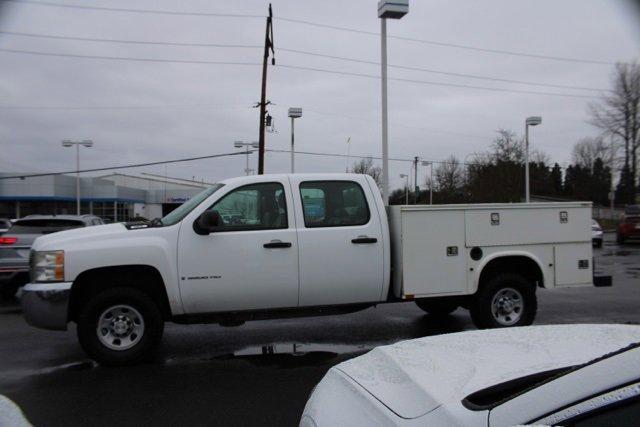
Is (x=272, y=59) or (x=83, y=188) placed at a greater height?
(x=272, y=59)

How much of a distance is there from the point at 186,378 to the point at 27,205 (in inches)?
1883

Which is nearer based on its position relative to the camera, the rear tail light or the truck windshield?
the truck windshield

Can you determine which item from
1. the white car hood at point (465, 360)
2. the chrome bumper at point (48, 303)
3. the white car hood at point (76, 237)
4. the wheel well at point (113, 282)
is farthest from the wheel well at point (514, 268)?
the chrome bumper at point (48, 303)

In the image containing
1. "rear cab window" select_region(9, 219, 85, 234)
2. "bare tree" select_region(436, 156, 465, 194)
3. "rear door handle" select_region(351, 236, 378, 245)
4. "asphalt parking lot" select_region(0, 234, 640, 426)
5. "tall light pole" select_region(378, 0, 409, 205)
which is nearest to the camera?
"asphalt parking lot" select_region(0, 234, 640, 426)

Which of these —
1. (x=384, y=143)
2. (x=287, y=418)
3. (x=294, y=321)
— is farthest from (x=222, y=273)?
(x=384, y=143)

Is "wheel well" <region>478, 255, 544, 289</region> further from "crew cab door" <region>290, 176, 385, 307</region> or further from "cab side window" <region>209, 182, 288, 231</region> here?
"cab side window" <region>209, 182, 288, 231</region>

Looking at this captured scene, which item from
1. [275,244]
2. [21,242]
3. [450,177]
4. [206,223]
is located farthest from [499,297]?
[450,177]

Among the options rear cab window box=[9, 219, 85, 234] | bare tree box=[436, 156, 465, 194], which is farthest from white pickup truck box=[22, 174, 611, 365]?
bare tree box=[436, 156, 465, 194]

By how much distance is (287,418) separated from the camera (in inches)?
173

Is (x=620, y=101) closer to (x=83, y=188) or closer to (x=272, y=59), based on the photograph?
(x=272, y=59)

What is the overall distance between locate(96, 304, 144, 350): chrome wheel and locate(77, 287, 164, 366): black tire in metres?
0.02

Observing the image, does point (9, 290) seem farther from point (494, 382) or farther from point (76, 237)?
point (494, 382)

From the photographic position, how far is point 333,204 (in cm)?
652

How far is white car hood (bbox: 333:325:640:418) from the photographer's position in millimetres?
2129
